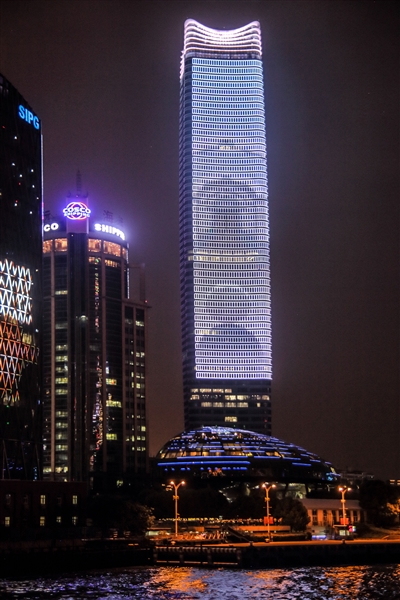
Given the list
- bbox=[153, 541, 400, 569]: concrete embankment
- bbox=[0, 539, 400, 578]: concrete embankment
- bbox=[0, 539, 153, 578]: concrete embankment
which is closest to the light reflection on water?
bbox=[153, 541, 400, 569]: concrete embankment

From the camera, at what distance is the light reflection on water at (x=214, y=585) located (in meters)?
125

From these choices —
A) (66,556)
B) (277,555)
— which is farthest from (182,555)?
(66,556)

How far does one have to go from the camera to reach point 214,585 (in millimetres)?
137125

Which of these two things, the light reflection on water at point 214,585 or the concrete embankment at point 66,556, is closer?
the light reflection on water at point 214,585

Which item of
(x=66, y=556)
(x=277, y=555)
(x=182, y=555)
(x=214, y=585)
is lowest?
(x=214, y=585)

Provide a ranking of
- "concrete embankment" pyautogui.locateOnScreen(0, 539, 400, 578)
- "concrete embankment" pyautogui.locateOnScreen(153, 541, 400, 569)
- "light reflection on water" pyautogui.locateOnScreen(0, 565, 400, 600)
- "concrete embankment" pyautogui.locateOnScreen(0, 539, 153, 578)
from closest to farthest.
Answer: "light reflection on water" pyautogui.locateOnScreen(0, 565, 400, 600)
"concrete embankment" pyautogui.locateOnScreen(0, 539, 153, 578)
"concrete embankment" pyautogui.locateOnScreen(0, 539, 400, 578)
"concrete embankment" pyautogui.locateOnScreen(153, 541, 400, 569)

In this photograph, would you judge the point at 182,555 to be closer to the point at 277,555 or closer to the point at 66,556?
the point at 277,555

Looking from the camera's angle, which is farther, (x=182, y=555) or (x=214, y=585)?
(x=182, y=555)

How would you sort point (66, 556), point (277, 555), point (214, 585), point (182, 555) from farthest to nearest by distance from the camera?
point (182, 555), point (277, 555), point (66, 556), point (214, 585)

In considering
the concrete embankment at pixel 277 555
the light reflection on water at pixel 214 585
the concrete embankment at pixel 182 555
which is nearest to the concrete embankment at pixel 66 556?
the concrete embankment at pixel 182 555

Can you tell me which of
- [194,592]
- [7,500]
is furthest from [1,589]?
[7,500]

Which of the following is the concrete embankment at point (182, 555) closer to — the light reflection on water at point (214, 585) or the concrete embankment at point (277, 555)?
the concrete embankment at point (277, 555)

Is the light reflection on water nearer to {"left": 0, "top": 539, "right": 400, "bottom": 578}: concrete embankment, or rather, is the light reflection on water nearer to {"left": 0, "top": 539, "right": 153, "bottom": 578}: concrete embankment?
{"left": 0, "top": 539, "right": 400, "bottom": 578}: concrete embankment

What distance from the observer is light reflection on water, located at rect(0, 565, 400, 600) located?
410ft
